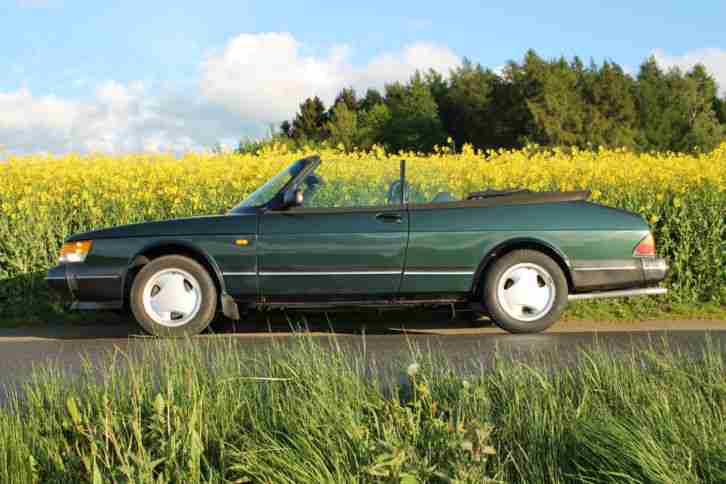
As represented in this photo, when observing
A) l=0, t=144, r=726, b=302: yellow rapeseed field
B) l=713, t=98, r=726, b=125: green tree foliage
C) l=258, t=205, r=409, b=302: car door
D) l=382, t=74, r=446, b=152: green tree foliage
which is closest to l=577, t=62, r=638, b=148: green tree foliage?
l=382, t=74, r=446, b=152: green tree foliage

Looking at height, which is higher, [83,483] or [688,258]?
[688,258]

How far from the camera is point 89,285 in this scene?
7367mm

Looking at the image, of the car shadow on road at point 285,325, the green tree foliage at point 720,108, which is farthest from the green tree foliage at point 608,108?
the car shadow on road at point 285,325

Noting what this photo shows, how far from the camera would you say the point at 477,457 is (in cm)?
298

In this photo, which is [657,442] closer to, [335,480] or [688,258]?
[335,480]

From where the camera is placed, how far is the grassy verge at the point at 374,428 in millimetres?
3061

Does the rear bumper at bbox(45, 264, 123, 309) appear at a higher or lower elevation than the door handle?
lower

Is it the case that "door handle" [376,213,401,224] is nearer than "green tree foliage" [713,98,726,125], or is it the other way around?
"door handle" [376,213,401,224]

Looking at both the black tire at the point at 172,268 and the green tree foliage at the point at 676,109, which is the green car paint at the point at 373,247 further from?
the green tree foliage at the point at 676,109

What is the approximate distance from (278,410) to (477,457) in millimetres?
1067

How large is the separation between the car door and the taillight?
6.81 ft

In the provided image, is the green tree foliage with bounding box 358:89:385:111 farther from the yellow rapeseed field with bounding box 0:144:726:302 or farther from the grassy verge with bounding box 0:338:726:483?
the grassy verge with bounding box 0:338:726:483

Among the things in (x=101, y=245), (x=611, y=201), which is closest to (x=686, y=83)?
(x=611, y=201)

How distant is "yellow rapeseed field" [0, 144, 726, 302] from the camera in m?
8.06
